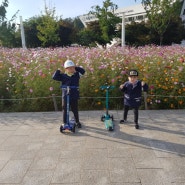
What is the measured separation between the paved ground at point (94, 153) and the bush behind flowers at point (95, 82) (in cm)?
87

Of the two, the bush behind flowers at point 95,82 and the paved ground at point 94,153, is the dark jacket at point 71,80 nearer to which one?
the paved ground at point 94,153

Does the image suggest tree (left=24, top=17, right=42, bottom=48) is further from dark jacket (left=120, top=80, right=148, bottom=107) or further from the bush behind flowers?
dark jacket (left=120, top=80, right=148, bottom=107)

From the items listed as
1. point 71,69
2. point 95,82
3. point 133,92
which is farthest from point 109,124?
point 95,82

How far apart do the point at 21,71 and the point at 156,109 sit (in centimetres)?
410

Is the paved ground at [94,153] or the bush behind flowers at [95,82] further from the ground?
the bush behind flowers at [95,82]

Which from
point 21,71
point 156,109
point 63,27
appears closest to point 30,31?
point 63,27

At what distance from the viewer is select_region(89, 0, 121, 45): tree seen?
25.1 meters

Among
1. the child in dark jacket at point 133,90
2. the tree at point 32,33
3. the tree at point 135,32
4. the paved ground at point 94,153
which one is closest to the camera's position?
the paved ground at point 94,153

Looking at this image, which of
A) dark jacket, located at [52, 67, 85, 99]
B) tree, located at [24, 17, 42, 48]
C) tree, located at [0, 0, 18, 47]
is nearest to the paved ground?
dark jacket, located at [52, 67, 85, 99]

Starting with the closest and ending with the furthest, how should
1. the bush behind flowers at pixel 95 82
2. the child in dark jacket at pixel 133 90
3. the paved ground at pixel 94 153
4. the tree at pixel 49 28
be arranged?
the paved ground at pixel 94 153 → the child in dark jacket at pixel 133 90 → the bush behind flowers at pixel 95 82 → the tree at pixel 49 28

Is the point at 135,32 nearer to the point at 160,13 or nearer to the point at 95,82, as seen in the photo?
the point at 160,13

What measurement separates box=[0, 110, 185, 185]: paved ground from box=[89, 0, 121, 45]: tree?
68.2 feet

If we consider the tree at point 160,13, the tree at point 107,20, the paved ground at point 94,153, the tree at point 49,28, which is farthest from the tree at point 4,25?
the paved ground at point 94,153

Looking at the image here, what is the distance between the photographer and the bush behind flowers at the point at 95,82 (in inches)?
243
